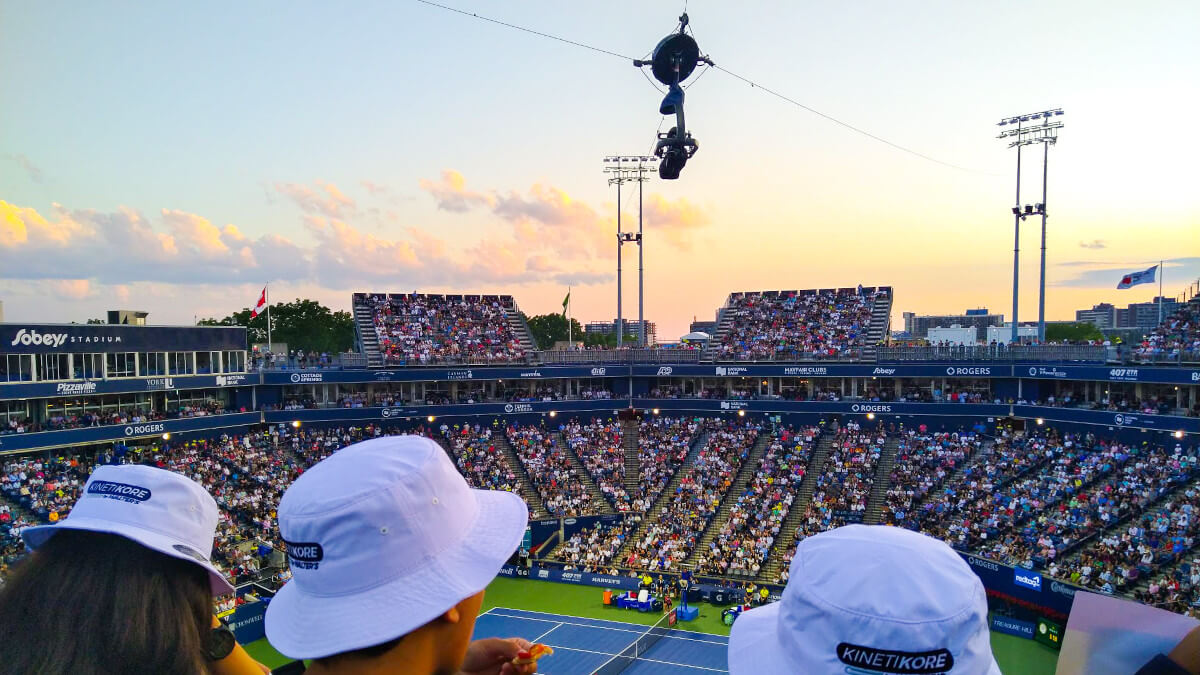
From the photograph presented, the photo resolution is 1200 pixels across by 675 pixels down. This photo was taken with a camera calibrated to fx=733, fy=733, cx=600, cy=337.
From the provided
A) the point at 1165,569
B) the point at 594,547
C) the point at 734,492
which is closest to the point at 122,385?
the point at 594,547

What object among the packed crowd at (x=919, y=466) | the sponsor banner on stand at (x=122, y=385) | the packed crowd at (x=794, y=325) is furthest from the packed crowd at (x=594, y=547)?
the sponsor banner on stand at (x=122, y=385)

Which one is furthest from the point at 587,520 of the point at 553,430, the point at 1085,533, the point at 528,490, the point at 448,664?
the point at 448,664

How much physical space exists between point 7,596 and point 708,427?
38553 mm

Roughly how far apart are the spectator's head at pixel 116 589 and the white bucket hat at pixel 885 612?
167cm

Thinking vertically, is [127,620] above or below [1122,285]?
below

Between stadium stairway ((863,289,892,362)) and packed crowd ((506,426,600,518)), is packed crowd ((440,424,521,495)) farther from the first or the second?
stadium stairway ((863,289,892,362))

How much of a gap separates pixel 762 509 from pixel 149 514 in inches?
1218

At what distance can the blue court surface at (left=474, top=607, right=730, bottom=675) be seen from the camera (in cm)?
2066

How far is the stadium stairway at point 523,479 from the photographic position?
33344mm

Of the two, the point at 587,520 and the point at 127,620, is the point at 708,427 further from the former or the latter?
the point at 127,620

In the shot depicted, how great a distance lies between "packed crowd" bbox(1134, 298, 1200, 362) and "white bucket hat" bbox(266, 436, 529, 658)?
1421 inches

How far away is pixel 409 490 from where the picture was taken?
2.03 m

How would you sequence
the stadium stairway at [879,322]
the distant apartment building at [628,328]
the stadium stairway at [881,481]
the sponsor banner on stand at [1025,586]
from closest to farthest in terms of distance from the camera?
the sponsor banner on stand at [1025,586] → the stadium stairway at [881,481] → the stadium stairway at [879,322] → the distant apartment building at [628,328]

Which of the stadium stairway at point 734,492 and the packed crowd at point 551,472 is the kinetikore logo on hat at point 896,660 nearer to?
the stadium stairway at point 734,492
